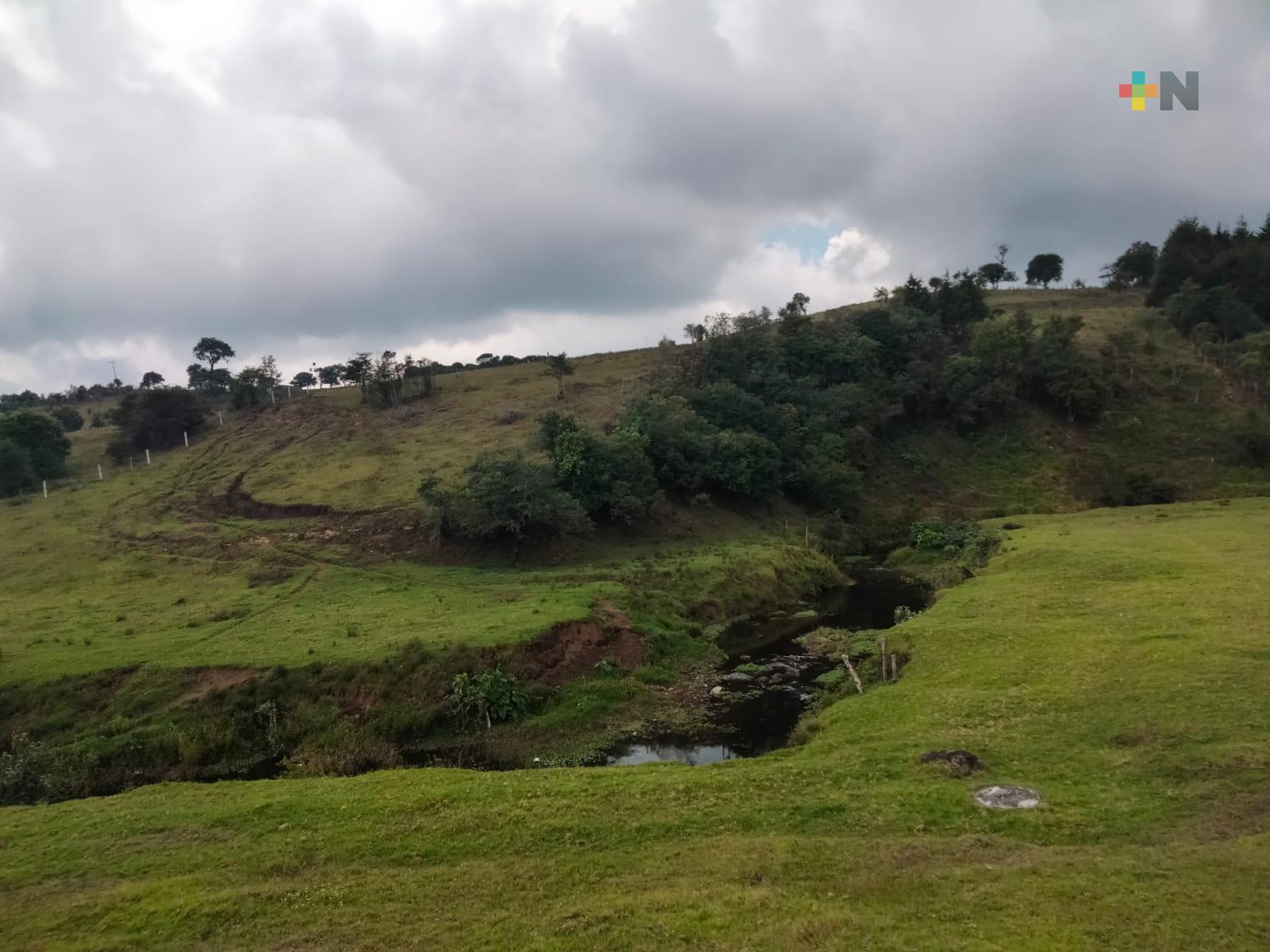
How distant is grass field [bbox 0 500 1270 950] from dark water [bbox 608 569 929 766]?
11.7 feet

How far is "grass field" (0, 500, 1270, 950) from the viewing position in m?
12.9

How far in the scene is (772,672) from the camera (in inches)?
1362

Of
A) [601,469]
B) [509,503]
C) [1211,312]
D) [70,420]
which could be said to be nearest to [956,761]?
[509,503]

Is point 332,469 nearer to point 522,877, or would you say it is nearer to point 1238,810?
point 522,877

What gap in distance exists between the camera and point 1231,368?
293 feet

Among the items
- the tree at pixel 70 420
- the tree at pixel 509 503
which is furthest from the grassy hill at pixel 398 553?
the tree at pixel 70 420

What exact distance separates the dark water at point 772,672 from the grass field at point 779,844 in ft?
11.7

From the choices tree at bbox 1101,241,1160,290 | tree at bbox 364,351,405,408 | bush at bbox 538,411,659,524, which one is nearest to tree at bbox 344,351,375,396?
tree at bbox 364,351,405,408

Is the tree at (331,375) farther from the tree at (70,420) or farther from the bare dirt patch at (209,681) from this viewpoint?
the bare dirt patch at (209,681)

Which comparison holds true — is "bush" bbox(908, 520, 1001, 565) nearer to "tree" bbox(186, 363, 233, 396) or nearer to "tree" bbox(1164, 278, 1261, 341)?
"tree" bbox(1164, 278, 1261, 341)

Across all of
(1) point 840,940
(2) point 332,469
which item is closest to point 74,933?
(1) point 840,940

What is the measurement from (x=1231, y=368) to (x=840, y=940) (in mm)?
105659

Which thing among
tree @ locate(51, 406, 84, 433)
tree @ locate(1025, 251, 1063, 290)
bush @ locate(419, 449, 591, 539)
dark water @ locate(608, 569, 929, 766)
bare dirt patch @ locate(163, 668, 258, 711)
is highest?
tree @ locate(1025, 251, 1063, 290)

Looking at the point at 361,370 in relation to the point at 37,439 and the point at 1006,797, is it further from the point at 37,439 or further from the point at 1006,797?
the point at 1006,797
